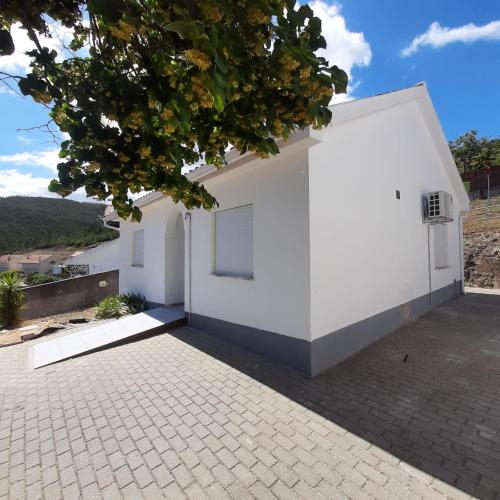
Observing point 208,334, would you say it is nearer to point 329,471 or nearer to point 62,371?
point 62,371

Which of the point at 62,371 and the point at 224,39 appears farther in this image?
the point at 62,371

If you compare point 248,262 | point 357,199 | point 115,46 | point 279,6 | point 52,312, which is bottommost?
point 52,312

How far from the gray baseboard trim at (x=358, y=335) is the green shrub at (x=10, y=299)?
1116 cm

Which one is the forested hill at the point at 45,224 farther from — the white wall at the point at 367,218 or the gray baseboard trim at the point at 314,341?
the white wall at the point at 367,218

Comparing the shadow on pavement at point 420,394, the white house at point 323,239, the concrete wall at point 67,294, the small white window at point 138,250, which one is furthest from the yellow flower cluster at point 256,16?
the concrete wall at point 67,294

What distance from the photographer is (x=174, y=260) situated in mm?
9672

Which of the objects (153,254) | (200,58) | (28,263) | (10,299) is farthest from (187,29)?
(28,263)

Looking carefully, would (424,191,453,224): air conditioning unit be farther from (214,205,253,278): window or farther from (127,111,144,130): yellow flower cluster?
(127,111,144,130): yellow flower cluster

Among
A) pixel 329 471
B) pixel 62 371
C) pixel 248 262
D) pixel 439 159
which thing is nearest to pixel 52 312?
pixel 62 371

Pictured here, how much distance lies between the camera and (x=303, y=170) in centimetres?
490

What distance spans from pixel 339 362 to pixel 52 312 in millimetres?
12808

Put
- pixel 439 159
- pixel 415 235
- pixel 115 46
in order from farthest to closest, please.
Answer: pixel 439 159 < pixel 415 235 < pixel 115 46

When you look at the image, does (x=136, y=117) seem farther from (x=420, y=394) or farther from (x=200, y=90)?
(x=420, y=394)

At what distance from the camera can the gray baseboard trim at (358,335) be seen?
4.96 meters
